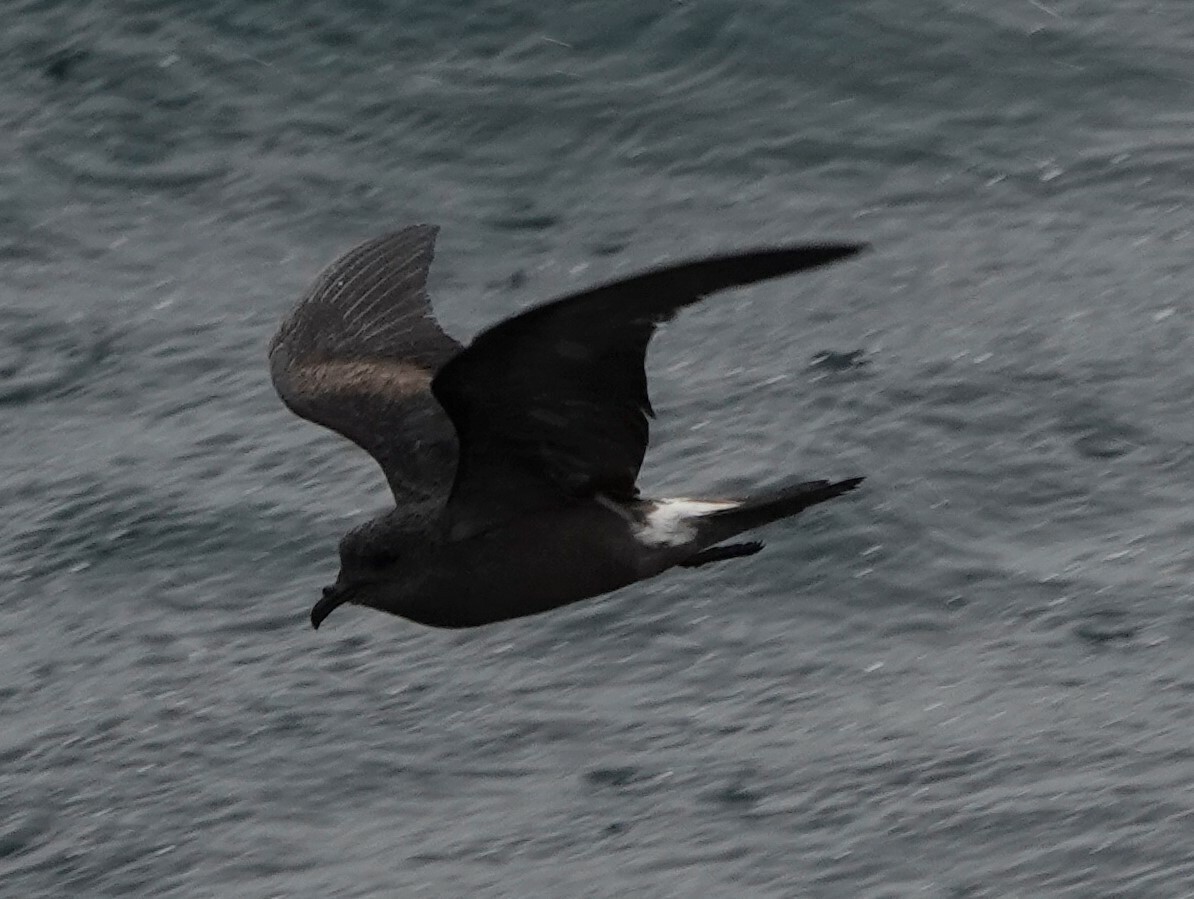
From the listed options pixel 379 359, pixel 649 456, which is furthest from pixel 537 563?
pixel 649 456

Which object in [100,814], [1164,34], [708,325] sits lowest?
[100,814]

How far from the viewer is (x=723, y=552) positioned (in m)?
8.77

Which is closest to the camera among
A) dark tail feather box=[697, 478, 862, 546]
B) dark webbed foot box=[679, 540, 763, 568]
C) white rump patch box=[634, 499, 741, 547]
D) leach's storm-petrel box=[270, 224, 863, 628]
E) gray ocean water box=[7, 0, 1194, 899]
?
leach's storm-petrel box=[270, 224, 863, 628]

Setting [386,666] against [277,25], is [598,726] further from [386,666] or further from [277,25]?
[277,25]

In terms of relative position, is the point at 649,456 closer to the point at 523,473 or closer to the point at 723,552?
the point at 723,552

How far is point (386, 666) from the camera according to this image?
42.7 feet

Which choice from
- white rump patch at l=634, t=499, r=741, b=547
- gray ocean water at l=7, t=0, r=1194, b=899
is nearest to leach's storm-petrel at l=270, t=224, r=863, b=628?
white rump patch at l=634, t=499, r=741, b=547

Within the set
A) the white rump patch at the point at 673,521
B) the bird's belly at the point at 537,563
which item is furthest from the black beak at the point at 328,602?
the white rump patch at the point at 673,521

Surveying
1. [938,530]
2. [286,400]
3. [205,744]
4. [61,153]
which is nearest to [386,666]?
[205,744]

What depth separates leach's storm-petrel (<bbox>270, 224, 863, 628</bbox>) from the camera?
7.73 m

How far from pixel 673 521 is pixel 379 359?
67.1 inches

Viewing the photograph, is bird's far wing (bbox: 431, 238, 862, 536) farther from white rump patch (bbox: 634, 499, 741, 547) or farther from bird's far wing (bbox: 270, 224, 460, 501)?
bird's far wing (bbox: 270, 224, 460, 501)

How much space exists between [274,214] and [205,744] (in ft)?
15.8

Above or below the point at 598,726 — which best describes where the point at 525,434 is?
above
